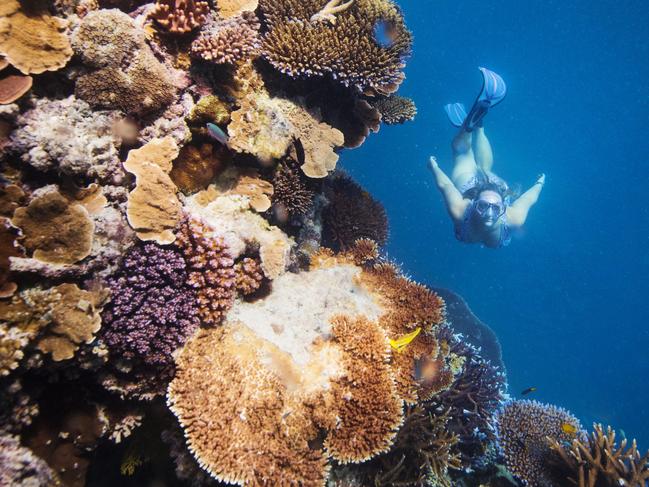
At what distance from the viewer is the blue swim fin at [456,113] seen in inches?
495

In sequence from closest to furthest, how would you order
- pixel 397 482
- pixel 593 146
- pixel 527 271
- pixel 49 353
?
pixel 49 353 < pixel 397 482 < pixel 527 271 < pixel 593 146

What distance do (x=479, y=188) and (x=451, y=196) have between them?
3.71 feet

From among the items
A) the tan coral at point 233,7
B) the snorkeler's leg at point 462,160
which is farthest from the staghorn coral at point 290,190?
the snorkeler's leg at point 462,160

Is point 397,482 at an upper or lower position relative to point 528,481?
lower

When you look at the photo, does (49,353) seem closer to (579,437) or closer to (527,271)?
(579,437)

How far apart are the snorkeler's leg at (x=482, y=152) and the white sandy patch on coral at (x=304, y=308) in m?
9.56

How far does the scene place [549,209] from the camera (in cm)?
8406

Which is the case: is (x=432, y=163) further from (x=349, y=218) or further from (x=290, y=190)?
(x=290, y=190)

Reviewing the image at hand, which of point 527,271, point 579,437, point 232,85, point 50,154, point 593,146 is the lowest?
point 50,154

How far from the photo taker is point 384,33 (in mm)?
5430

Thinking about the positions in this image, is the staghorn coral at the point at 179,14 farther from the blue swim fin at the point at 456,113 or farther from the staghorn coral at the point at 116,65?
the blue swim fin at the point at 456,113

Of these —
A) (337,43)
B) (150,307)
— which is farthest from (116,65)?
(337,43)

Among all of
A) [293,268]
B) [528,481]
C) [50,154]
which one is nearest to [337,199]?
[293,268]

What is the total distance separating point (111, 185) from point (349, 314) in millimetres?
3192
